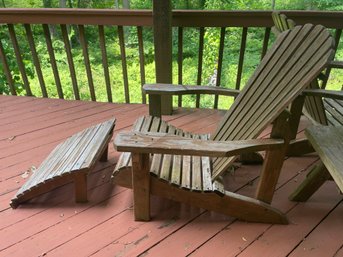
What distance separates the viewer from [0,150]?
2.57 metres

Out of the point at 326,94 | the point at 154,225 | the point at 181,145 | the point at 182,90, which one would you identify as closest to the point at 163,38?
the point at 182,90

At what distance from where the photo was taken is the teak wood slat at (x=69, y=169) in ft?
6.03

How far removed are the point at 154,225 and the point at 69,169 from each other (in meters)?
0.57

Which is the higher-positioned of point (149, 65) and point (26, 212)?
point (26, 212)

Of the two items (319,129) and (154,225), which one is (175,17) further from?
(154,225)

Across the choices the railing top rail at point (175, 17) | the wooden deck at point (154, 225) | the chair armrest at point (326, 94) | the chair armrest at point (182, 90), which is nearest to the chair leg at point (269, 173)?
the wooden deck at point (154, 225)

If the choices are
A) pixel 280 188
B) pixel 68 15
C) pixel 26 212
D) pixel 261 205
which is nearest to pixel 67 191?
pixel 26 212

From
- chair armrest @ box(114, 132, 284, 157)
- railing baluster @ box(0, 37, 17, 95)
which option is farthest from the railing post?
railing baluster @ box(0, 37, 17, 95)

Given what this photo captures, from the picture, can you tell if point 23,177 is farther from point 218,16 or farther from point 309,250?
point 218,16

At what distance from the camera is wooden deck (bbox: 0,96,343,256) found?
5.36 feet

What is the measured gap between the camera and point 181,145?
1536mm

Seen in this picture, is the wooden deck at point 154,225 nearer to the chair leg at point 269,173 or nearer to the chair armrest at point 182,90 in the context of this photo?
the chair leg at point 269,173

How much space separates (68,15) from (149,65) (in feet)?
19.8

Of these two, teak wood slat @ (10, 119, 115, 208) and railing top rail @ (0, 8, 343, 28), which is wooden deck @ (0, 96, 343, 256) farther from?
railing top rail @ (0, 8, 343, 28)
